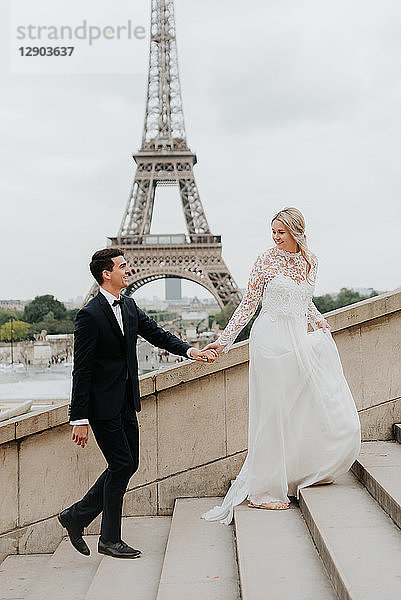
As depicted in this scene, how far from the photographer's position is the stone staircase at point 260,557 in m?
3.06

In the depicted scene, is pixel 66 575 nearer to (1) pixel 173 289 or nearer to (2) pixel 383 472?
(2) pixel 383 472

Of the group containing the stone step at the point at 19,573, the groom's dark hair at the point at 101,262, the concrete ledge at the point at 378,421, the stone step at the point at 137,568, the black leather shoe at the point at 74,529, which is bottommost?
the stone step at the point at 19,573

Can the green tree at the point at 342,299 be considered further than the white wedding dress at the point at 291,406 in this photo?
Yes

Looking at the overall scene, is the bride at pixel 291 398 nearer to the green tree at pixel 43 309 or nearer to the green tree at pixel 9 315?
the green tree at pixel 43 309

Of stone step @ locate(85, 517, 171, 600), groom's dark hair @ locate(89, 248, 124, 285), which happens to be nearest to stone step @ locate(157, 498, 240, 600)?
stone step @ locate(85, 517, 171, 600)

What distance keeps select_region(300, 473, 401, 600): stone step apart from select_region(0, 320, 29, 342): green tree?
47.5 metres

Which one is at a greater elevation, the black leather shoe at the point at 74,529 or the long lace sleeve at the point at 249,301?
the long lace sleeve at the point at 249,301

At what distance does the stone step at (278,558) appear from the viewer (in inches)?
A: 119

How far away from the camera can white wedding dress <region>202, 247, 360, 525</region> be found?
13.8 feet

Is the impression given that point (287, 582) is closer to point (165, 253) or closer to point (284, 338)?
point (284, 338)

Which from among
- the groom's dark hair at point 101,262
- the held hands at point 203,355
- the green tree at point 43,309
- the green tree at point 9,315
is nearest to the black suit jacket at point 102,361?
the groom's dark hair at point 101,262

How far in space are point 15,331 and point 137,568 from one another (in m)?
50.1

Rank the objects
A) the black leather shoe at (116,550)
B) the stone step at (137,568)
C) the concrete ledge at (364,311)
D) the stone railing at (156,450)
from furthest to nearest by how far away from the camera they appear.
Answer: the concrete ledge at (364,311) < the stone railing at (156,450) < the black leather shoe at (116,550) < the stone step at (137,568)

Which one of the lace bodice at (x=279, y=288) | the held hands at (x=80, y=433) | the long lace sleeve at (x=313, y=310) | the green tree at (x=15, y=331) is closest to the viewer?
the held hands at (x=80, y=433)
